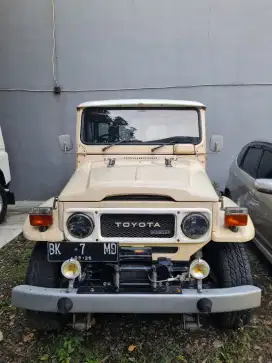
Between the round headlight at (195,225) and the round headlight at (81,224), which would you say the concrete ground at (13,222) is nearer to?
the round headlight at (81,224)

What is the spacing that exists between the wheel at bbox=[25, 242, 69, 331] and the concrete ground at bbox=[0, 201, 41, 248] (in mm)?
2766

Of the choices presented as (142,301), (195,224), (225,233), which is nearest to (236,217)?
(225,233)

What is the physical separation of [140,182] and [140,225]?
13.7 inches

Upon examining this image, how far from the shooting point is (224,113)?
8180mm

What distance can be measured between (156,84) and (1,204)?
13.0ft

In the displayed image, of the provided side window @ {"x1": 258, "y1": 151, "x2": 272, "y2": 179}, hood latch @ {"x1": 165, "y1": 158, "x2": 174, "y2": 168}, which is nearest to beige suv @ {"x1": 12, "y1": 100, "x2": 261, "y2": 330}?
hood latch @ {"x1": 165, "y1": 158, "x2": 174, "y2": 168}

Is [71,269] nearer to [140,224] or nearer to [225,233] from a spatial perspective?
[140,224]

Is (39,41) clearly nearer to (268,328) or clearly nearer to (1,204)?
(1,204)

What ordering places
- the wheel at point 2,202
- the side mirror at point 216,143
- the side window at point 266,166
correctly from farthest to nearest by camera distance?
the wheel at point 2,202
the side window at point 266,166
the side mirror at point 216,143

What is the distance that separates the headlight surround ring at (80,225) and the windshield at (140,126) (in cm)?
142

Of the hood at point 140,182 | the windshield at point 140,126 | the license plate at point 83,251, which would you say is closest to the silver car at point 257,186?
the windshield at point 140,126

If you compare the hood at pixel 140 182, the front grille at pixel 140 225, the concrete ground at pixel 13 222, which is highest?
the hood at pixel 140 182

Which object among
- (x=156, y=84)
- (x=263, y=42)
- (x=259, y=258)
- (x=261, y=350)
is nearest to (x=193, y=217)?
(x=261, y=350)

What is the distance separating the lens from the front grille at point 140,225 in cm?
294
